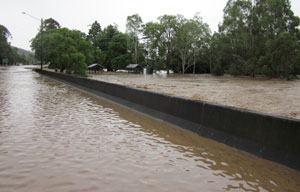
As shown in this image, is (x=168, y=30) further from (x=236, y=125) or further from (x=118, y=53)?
(x=236, y=125)

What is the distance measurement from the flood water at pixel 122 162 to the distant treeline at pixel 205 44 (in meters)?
38.8

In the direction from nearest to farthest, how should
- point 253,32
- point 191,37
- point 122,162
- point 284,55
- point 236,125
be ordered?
point 122,162 < point 236,125 < point 284,55 < point 253,32 < point 191,37

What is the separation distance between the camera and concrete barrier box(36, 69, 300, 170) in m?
5.31

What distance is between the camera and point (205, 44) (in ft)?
273

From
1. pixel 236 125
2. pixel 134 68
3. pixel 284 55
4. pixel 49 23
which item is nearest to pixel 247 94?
pixel 236 125

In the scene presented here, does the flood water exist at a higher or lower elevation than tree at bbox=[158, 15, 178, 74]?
lower

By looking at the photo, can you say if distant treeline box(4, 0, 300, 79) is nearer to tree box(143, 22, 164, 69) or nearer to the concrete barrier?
tree box(143, 22, 164, 69)

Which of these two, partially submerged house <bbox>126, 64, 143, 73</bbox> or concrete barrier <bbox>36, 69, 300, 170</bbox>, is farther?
partially submerged house <bbox>126, 64, 143, 73</bbox>

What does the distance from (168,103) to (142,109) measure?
2385 mm

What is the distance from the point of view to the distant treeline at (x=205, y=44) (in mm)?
53094

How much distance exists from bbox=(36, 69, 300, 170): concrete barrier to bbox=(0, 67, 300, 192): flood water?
232 mm

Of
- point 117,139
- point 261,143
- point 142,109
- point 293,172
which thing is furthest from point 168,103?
point 293,172

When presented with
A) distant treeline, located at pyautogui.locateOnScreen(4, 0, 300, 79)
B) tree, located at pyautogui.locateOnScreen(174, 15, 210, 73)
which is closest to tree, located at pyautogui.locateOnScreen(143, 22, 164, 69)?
distant treeline, located at pyautogui.locateOnScreen(4, 0, 300, 79)

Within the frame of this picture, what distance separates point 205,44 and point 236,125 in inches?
3138
